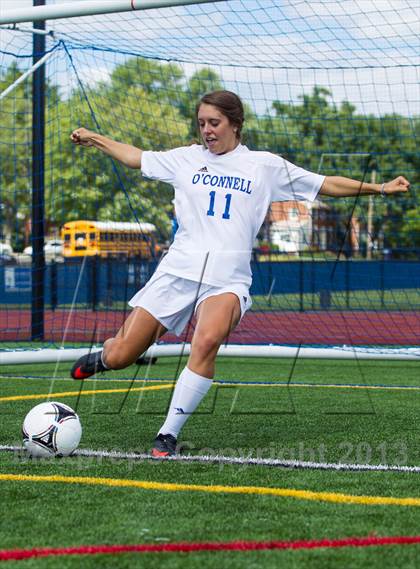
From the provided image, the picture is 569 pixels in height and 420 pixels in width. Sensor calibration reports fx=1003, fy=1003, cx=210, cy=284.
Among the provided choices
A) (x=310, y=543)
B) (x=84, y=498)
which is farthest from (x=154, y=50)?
(x=310, y=543)

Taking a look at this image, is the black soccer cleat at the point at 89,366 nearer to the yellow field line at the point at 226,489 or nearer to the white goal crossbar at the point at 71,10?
the yellow field line at the point at 226,489

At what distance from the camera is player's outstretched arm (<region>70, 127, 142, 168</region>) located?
606 centimetres

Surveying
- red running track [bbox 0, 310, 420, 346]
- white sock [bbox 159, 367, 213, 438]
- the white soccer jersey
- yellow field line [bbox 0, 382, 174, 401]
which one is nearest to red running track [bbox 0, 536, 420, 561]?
white sock [bbox 159, 367, 213, 438]

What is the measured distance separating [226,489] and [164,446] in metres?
0.98

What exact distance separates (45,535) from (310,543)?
1.00 meters

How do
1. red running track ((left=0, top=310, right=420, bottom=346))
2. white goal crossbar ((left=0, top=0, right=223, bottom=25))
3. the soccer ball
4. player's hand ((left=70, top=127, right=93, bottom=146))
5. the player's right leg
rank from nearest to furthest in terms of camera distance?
the soccer ball
the player's right leg
player's hand ((left=70, top=127, right=93, bottom=146))
white goal crossbar ((left=0, top=0, right=223, bottom=25))
red running track ((left=0, top=310, right=420, bottom=346))

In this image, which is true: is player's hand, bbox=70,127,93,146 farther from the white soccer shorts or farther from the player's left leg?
the player's left leg

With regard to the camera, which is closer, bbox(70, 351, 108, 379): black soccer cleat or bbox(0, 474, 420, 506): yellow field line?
bbox(0, 474, 420, 506): yellow field line

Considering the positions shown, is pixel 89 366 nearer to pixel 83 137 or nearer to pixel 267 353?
pixel 83 137

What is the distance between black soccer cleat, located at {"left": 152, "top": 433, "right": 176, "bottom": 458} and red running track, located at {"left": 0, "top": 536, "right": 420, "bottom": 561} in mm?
1863

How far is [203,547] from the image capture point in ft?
11.9

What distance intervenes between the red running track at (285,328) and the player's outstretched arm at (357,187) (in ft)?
25.5

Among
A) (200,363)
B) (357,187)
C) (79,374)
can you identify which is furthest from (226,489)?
(357,187)

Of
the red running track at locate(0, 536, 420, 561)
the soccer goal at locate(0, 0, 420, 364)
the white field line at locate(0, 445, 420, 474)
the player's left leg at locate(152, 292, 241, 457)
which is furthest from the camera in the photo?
the soccer goal at locate(0, 0, 420, 364)
